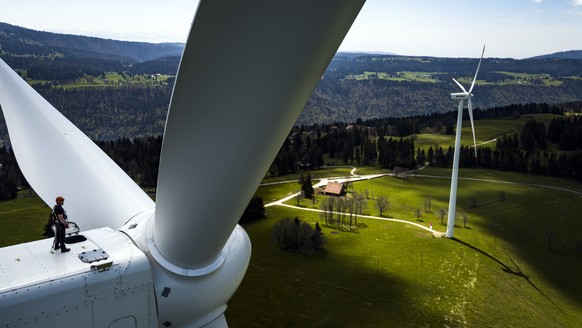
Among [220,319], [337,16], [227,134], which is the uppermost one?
[337,16]

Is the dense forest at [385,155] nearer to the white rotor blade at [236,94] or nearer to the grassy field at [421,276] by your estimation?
the grassy field at [421,276]

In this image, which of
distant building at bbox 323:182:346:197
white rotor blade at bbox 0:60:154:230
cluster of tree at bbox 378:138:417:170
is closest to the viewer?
white rotor blade at bbox 0:60:154:230

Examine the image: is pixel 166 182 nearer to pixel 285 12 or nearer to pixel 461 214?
pixel 285 12

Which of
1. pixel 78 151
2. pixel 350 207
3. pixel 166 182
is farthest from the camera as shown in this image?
pixel 350 207

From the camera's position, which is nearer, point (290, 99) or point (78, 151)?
point (290, 99)

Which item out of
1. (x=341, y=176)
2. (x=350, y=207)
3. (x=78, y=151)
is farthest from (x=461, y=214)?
(x=78, y=151)

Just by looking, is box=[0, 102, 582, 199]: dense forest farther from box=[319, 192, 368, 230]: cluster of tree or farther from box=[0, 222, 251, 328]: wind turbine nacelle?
box=[0, 222, 251, 328]: wind turbine nacelle

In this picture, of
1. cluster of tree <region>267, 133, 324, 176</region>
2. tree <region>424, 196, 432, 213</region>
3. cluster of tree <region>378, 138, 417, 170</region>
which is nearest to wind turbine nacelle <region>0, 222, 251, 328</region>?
tree <region>424, 196, 432, 213</region>

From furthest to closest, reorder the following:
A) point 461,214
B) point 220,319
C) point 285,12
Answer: point 461,214, point 220,319, point 285,12
